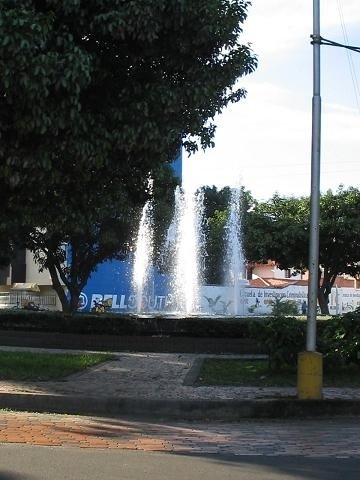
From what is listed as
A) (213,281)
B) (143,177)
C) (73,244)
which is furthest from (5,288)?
(143,177)

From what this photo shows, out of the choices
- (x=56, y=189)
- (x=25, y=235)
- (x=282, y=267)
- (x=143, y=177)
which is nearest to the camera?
(x=56, y=189)

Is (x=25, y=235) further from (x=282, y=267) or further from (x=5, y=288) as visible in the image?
(x=5, y=288)

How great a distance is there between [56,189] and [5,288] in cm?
3488

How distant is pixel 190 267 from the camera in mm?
28047

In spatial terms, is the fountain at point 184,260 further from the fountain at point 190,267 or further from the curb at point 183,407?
the curb at point 183,407

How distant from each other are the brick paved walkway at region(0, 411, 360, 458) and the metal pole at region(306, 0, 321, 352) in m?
1.40

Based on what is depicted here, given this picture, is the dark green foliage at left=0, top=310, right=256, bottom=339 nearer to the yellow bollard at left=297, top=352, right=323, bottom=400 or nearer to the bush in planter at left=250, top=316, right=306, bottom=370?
the bush in planter at left=250, top=316, right=306, bottom=370

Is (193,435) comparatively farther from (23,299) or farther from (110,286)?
(23,299)

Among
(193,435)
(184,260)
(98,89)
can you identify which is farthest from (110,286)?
(193,435)

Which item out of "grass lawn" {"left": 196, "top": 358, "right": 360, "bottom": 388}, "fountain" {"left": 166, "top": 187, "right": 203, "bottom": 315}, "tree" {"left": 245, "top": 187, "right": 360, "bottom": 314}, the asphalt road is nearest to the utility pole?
"grass lawn" {"left": 196, "top": 358, "right": 360, "bottom": 388}

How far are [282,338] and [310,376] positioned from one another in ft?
6.72

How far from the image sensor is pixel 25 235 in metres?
19.4

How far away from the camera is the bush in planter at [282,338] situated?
11.4 m

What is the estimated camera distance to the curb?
30.3 ft
